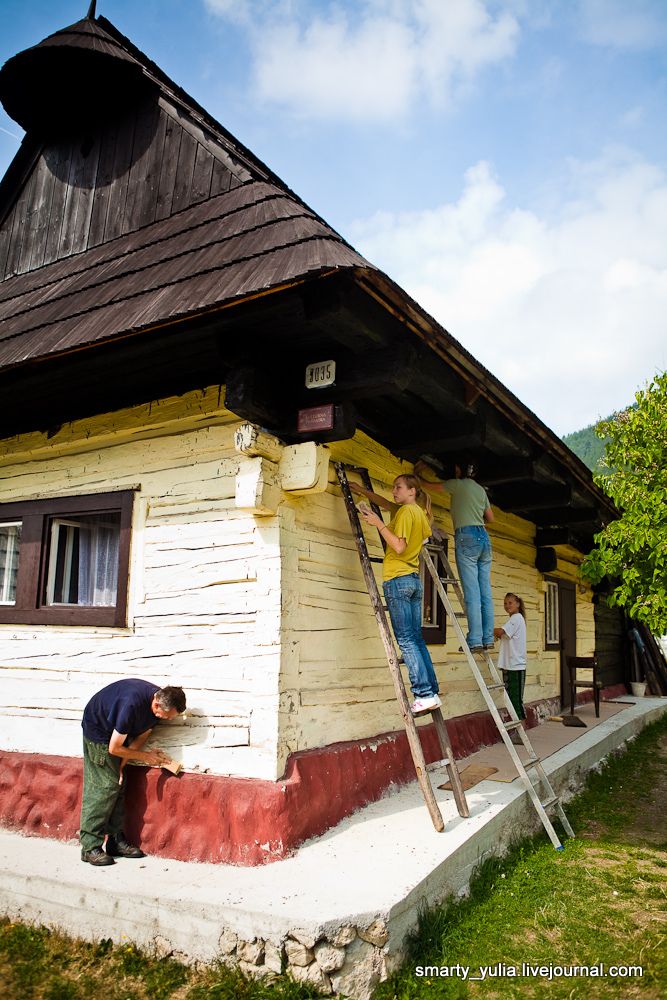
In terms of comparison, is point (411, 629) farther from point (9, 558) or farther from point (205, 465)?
point (9, 558)

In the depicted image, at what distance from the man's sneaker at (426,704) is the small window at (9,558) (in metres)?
3.51

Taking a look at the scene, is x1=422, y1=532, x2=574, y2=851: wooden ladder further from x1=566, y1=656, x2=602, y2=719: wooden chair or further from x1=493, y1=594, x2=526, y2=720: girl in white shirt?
x1=566, y1=656, x2=602, y2=719: wooden chair

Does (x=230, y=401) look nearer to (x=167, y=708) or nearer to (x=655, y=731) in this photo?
(x=167, y=708)

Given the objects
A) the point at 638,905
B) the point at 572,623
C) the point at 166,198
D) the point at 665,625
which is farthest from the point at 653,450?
the point at 166,198

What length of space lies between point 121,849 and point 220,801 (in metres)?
0.77

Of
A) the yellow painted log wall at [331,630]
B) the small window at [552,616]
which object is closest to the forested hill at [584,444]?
the small window at [552,616]

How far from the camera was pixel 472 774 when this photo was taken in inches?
227

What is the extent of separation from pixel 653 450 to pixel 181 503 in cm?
674

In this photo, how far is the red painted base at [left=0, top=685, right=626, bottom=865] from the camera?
3969 millimetres

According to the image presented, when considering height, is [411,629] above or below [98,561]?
below

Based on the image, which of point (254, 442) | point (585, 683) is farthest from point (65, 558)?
point (585, 683)

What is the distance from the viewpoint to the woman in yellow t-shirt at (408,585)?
477cm

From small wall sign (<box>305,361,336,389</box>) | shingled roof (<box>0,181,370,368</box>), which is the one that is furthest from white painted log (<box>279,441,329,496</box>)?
shingled roof (<box>0,181,370,368</box>)

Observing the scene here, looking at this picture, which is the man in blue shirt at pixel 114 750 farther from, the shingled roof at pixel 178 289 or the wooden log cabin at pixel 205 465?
the shingled roof at pixel 178 289
